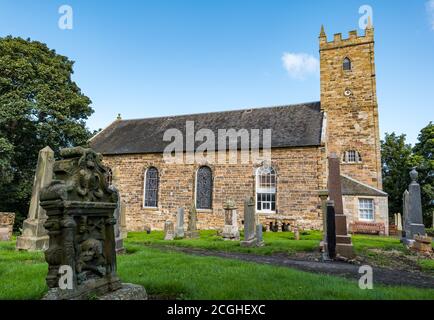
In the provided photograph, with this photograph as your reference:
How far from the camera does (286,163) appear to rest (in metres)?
19.4

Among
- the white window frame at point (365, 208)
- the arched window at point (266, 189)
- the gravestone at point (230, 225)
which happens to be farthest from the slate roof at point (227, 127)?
the gravestone at point (230, 225)

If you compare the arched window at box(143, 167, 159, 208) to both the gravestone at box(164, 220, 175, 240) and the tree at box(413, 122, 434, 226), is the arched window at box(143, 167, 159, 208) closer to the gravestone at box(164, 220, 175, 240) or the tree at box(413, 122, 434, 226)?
the gravestone at box(164, 220, 175, 240)

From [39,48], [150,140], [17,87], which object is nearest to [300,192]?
[150,140]

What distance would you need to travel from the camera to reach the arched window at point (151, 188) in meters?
22.5

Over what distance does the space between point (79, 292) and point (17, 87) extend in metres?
19.8

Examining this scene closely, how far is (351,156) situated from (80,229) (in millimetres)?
22389

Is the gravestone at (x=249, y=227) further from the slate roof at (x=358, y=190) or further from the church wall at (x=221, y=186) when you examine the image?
the slate roof at (x=358, y=190)

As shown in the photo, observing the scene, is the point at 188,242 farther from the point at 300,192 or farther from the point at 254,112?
the point at 254,112

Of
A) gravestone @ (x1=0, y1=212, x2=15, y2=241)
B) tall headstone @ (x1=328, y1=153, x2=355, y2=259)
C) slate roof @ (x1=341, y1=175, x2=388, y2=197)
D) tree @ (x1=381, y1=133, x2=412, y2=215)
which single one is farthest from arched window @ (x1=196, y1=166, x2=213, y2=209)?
tree @ (x1=381, y1=133, x2=412, y2=215)

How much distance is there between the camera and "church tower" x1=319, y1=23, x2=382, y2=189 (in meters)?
22.2

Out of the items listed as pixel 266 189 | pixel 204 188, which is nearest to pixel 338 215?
pixel 266 189

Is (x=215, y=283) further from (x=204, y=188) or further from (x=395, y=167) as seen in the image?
(x=395, y=167)

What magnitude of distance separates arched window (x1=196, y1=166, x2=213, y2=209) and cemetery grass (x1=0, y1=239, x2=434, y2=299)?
556 inches

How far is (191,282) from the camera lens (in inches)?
207
